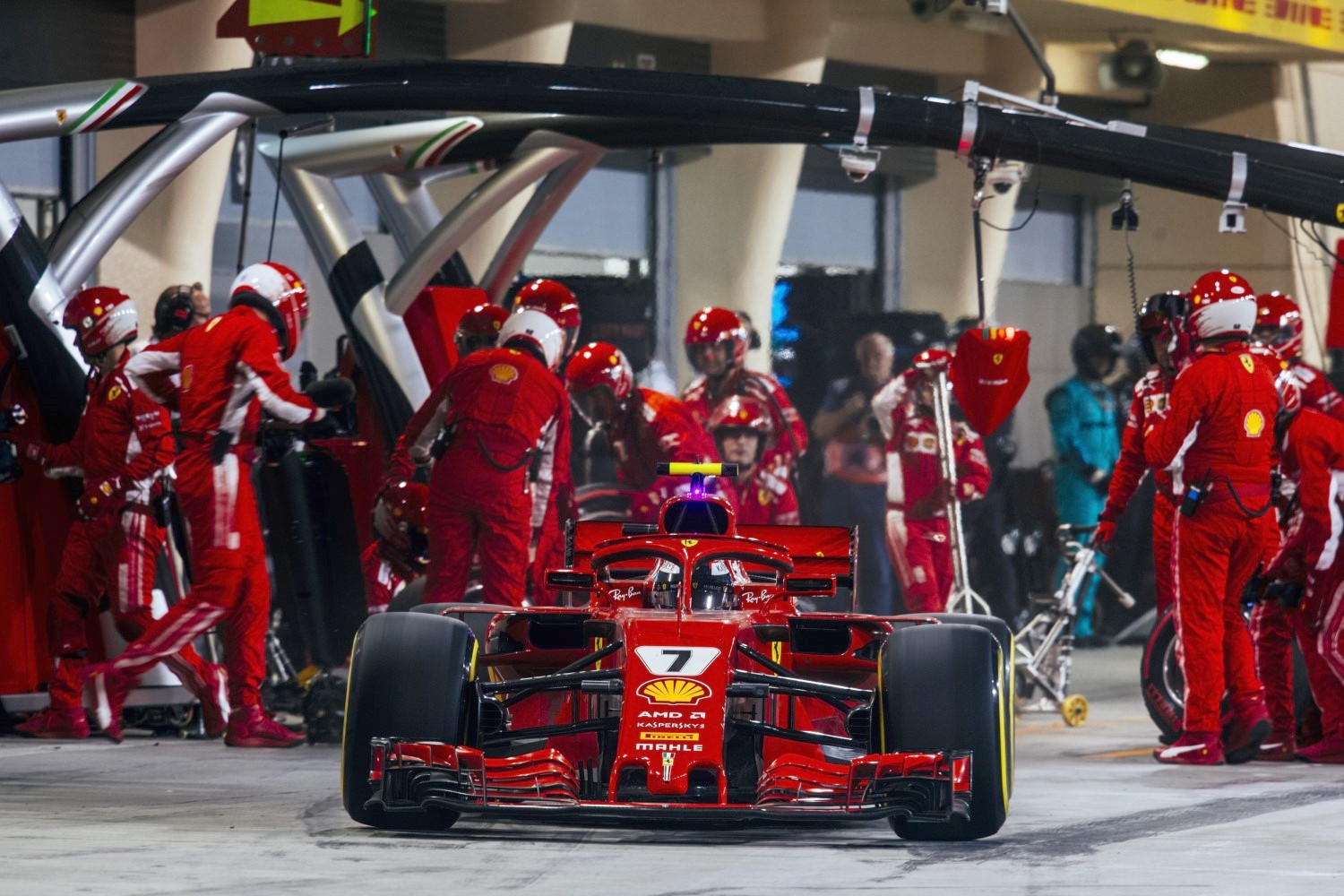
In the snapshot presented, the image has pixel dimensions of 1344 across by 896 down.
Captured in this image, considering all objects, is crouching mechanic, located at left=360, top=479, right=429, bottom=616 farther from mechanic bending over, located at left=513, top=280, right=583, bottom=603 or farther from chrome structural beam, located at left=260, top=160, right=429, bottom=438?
chrome structural beam, located at left=260, top=160, right=429, bottom=438

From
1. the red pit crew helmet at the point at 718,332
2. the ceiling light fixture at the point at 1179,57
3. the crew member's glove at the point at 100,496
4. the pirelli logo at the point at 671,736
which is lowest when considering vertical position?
the pirelli logo at the point at 671,736

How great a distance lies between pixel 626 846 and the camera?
6.34 metres

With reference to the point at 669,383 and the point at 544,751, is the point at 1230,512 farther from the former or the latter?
the point at 669,383

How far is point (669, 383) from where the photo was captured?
14641 millimetres

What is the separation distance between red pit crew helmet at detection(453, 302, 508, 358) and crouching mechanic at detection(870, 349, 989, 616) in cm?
274

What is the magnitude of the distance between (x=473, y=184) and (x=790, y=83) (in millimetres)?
5421

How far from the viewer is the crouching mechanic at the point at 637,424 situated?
1086 cm

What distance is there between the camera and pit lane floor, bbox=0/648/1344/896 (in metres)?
5.59

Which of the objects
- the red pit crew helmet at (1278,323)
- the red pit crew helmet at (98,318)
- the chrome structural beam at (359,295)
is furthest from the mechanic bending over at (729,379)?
the red pit crew helmet at (98,318)

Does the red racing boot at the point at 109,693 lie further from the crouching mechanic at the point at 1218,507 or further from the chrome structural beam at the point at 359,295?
the crouching mechanic at the point at 1218,507

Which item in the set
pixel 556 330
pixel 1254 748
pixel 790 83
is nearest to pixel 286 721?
pixel 556 330

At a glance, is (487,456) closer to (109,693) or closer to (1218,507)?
(109,693)

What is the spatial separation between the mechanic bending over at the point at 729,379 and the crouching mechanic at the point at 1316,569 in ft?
10.8

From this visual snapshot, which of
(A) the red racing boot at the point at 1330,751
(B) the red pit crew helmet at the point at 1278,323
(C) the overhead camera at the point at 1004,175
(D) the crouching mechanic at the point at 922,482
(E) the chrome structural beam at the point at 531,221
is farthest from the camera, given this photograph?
(D) the crouching mechanic at the point at 922,482
